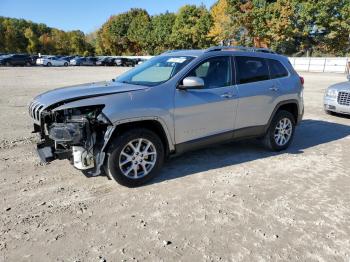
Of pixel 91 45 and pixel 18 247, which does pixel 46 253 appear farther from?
pixel 91 45

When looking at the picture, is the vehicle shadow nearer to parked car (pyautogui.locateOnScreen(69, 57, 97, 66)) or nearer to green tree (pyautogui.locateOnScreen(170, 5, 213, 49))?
parked car (pyautogui.locateOnScreen(69, 57, 97, 66))

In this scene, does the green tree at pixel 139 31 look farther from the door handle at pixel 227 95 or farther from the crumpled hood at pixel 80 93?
the crumpled hood at pixel 80 93

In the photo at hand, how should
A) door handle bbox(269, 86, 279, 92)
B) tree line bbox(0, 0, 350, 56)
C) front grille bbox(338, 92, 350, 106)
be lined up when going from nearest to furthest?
1. door handle bbox(269, 86, 279, 92)
2. front grille bbox(338, 92, 350, 106)
3. tree line bbox(0, 0, 350, 56)

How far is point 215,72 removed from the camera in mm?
5207

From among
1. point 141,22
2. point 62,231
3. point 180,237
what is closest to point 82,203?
point 62,231

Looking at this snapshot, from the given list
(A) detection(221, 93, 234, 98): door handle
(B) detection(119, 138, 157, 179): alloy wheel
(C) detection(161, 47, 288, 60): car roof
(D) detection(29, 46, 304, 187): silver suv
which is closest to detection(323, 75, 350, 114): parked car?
(C) detection(161, 47, 288, 60): car roof

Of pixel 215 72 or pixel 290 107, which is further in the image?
pixel 290 107

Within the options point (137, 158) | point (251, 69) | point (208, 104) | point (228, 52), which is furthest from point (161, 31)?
point (137, 158)

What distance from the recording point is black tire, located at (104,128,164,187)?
4258 mm

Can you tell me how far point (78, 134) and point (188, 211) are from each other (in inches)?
64.0

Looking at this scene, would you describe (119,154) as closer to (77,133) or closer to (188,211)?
(77,133)

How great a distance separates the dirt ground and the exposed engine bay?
0.46 metres

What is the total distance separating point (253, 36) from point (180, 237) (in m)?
50.5

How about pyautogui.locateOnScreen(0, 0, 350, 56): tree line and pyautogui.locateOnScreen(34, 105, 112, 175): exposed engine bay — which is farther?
pyautogui.locateOnScreen(0, 0, 350, 56): tree line
